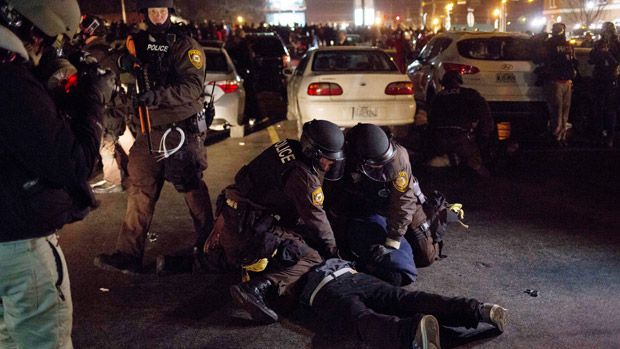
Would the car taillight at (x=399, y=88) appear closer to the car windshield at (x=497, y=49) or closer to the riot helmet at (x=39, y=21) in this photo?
the car windshield at (x=497, y=49)

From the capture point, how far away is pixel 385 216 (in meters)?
4.96

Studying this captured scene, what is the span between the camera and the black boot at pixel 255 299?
13.0ft

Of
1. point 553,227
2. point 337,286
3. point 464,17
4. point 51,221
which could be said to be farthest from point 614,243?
point 464,17

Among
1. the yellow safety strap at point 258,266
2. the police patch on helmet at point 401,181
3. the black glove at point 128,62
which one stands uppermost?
the black glove at point 128,62

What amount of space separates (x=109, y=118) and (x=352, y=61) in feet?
15.7

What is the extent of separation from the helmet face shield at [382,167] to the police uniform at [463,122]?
3.76 m

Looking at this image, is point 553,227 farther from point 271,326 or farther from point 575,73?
point 575,73

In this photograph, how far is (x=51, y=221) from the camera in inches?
94.0

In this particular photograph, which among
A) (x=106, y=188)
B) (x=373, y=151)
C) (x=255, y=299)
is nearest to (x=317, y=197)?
(x=373, y=151)

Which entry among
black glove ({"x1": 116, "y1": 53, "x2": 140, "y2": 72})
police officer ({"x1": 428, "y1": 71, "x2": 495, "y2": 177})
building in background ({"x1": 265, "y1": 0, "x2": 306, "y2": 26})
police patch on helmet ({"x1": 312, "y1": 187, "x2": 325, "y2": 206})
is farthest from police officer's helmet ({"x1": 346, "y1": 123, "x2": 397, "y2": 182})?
building in background ({"x1": 265, "y1": 0, "x2": 306, "y2": 26})

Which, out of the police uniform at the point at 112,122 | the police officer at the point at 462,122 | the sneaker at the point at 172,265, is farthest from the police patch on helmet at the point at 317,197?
the police officer at the point at 462,122

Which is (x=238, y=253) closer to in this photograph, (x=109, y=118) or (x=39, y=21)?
(x=39, y=21)

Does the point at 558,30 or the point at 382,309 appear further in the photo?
the point at 558,30

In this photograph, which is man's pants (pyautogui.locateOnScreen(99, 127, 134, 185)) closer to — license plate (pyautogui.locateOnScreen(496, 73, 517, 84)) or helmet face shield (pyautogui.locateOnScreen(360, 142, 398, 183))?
helmet face shield (pyautogui.locateOnScreen(360, 142, 398, 183))
